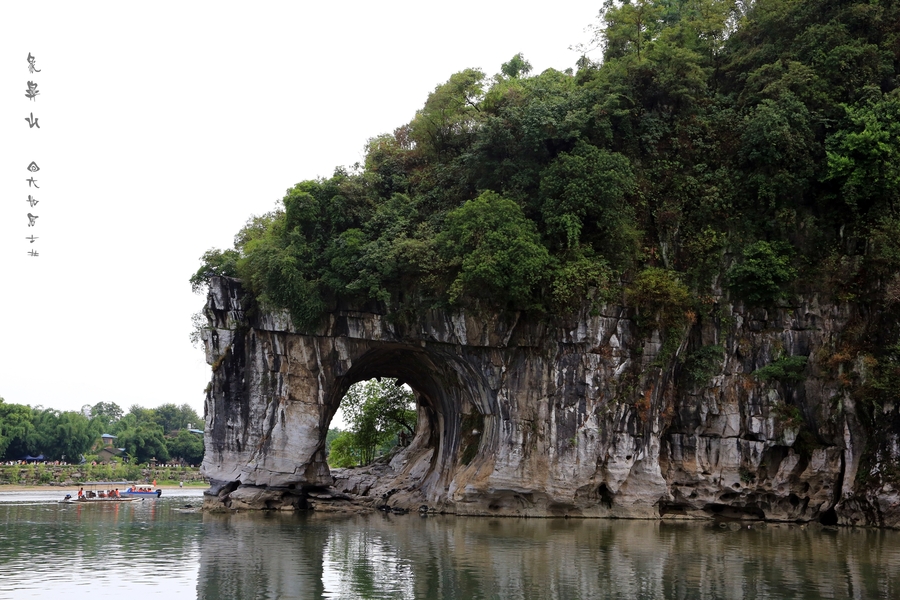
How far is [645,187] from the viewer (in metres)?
27.2

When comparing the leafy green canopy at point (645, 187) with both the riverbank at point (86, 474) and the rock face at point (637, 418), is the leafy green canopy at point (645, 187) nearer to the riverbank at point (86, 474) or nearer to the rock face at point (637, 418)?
the rock face at point (637, 418)

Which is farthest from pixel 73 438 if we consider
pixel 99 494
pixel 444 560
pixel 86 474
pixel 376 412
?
pixel 444 560

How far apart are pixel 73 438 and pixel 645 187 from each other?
50686 mm

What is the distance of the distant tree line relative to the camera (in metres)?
58.9

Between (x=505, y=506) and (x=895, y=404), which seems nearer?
(x=895, y=404)

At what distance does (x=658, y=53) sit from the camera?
2706cm

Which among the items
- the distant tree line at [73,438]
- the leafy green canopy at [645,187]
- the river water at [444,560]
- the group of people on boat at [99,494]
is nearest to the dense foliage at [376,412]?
the group of people on boat at [99,494]

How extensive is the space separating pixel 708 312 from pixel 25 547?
19.2 metres

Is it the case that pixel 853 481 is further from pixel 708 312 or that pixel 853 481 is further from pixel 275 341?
pixel 275 341

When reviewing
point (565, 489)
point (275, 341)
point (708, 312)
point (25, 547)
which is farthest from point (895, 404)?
point (25, 547)

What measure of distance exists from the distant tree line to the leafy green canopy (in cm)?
3812

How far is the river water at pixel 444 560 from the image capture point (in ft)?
44.0

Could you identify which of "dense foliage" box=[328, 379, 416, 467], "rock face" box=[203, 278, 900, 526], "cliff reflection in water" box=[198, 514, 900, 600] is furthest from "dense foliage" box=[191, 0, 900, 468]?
"dense foliage" box=[328, 379, 416, 467]

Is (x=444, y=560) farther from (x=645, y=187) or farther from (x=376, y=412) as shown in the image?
(x=376, y=412)
